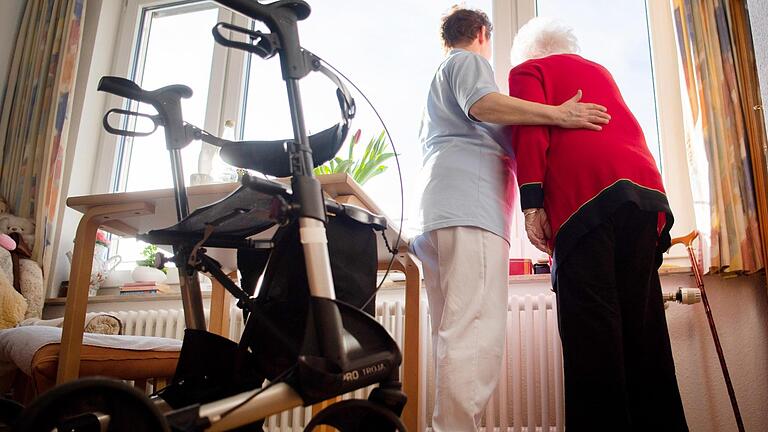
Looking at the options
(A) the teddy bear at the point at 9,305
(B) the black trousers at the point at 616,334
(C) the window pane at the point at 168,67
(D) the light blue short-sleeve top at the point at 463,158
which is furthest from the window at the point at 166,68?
(B) the black trousers at the point at 616,334

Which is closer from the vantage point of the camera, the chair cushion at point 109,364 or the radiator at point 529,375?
the chair cushion at point 109,364

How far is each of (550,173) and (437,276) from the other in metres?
0.40

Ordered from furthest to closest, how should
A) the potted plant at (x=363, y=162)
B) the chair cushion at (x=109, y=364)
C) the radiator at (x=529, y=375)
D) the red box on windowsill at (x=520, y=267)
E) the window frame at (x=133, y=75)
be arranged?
the window frame at (x=133, y=75) < the potted plant at (x=363, y=162) < the red box on windowsill at (x=520, y=267) < the radiator at (x=529, y=375) < the chair cushion at (x=109, y=364)

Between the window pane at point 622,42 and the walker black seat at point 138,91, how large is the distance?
178 cm

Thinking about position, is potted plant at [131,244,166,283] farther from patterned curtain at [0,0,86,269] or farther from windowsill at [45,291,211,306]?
patterned curtain at [0,0,86,269]

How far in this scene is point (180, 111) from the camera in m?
1.42

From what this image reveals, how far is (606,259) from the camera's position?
1303 millimetres

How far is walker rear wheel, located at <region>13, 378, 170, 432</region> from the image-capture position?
2.39 feet

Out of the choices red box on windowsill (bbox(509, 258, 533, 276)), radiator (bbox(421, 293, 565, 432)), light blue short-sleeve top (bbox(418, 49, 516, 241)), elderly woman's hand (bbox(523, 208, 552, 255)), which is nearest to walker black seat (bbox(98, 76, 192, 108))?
light blue short-sleeve top (bbox(418, 49, 516, 241))

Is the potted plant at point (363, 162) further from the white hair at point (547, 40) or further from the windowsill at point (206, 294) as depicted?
the white hair at point (547, 40)

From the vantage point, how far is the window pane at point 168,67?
3.38 meters

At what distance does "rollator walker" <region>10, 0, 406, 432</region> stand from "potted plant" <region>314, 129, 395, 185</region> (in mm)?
1355

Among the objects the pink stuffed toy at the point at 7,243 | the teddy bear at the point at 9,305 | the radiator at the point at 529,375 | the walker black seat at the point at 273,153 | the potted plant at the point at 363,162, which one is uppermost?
the potted plant at the point at 363,162

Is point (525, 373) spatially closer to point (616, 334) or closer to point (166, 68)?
point (616, 334)
